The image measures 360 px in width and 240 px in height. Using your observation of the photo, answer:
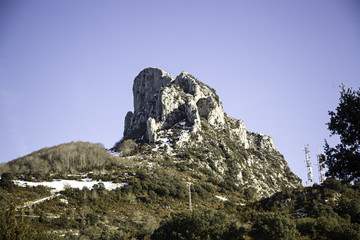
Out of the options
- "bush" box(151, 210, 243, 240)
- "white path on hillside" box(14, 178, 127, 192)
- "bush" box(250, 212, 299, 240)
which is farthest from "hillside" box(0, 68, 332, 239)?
"bush" box(250, 212, 299, 240)

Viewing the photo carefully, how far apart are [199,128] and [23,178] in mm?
50193

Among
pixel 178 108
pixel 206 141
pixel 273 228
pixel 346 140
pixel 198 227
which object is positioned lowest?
pixel 273 228

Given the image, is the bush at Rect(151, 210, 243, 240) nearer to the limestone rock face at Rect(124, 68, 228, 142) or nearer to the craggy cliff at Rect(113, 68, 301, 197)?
the craggy cliff at Rect(113, 68, 301, 197)

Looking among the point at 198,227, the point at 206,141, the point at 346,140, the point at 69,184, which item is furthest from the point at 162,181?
the point at 346,140

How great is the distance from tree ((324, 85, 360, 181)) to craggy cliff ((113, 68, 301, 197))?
55838 millimetres

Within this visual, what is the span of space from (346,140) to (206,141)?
2679 inches

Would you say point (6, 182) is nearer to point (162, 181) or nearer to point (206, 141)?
point (162, 181)

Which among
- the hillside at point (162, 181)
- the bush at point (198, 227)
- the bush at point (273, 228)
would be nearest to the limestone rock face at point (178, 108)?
the hillside at point (162, 181)

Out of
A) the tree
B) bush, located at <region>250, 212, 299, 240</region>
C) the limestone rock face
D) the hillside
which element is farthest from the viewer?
the limestone rock face

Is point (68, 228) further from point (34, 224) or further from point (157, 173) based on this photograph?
point (157, 173)

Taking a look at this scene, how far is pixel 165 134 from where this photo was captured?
86625 mm

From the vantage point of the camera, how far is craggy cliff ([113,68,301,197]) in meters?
78.9

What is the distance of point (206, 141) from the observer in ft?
279

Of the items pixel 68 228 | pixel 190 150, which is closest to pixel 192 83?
pixel 190 150
